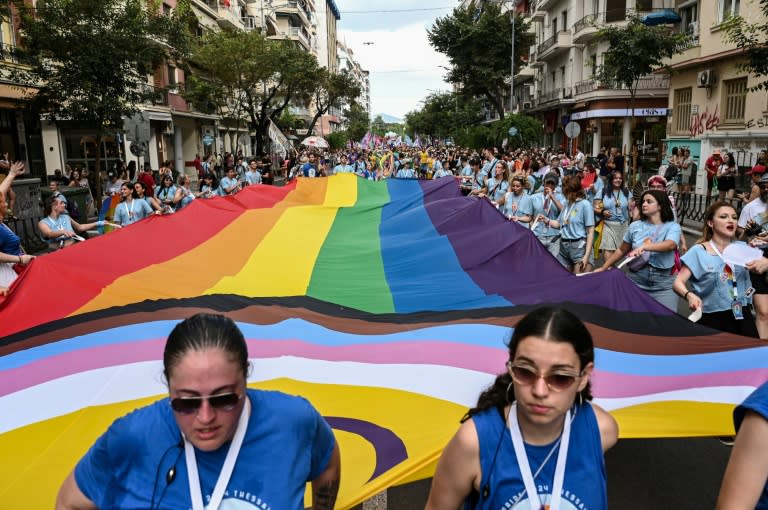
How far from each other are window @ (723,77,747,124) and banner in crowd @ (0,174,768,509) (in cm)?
1840

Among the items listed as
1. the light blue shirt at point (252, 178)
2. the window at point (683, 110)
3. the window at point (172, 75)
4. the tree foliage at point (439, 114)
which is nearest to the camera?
the light blue shirt at point (252, 178)

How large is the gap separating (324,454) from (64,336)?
3.05 meters

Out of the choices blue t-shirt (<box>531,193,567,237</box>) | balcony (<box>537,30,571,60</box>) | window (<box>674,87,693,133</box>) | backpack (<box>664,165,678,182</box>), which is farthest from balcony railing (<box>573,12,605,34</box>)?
blue t-shirt (<box>531,193,567,237</box>)

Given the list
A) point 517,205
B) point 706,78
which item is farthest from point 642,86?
point 517,205

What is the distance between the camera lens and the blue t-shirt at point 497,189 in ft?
37.0

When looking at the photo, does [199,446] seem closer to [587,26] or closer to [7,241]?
[7,241]

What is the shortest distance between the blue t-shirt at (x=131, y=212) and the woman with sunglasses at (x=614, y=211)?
21.5ft

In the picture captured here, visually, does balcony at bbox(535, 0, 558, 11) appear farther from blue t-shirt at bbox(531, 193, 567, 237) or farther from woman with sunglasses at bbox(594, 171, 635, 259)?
blue t-shirt at bbox(531, 193, 567, 237)

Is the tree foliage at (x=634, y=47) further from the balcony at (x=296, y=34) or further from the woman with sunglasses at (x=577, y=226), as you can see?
the balcony at (x=296, y=34)

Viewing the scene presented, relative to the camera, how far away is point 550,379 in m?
2.07

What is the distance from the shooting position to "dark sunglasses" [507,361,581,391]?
2.07m

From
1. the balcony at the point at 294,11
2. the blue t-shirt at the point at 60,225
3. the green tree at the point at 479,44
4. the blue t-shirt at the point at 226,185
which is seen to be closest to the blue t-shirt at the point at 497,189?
the blue t-shirt at the point at 226,185

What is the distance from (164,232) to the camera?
809cm

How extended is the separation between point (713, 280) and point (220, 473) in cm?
436
